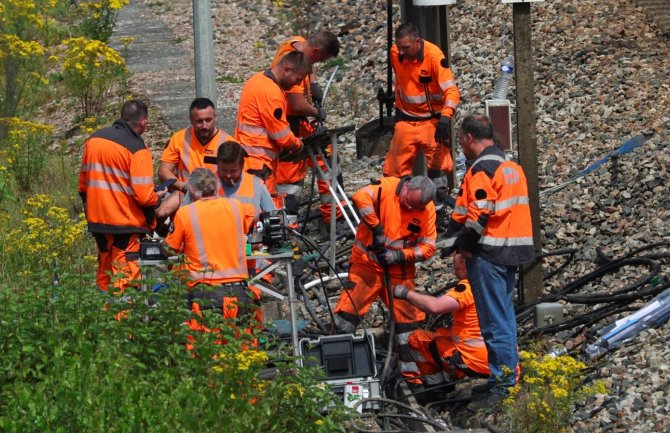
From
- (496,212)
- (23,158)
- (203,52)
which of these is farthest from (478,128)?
(23,158)

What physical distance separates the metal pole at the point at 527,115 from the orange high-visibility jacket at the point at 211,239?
279 centimetres

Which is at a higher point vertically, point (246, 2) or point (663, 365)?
point (246, 2)

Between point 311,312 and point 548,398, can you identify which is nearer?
point 548,398

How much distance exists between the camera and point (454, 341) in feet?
32.7

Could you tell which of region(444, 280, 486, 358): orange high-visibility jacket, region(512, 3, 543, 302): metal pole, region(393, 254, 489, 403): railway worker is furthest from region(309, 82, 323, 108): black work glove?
region(444, 280, 486, 358): orange high-visibility jacket

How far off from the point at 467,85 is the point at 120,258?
7.78 meters

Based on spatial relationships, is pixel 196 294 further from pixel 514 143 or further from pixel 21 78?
pixel 21 78

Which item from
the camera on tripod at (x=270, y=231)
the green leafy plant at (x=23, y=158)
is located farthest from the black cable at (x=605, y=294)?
the green leafy plant at (x=23, y=158)

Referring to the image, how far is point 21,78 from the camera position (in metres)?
19.1

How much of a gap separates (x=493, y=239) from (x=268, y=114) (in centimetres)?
284

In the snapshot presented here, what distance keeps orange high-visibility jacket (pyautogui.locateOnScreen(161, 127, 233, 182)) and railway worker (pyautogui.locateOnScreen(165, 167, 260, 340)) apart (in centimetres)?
152

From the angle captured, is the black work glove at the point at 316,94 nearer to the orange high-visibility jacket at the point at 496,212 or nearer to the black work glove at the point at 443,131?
the black work glove at the point at 443,131

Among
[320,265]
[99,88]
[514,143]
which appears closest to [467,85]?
[514,143]

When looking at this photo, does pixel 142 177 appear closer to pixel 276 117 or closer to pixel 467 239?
pixel 276 117
